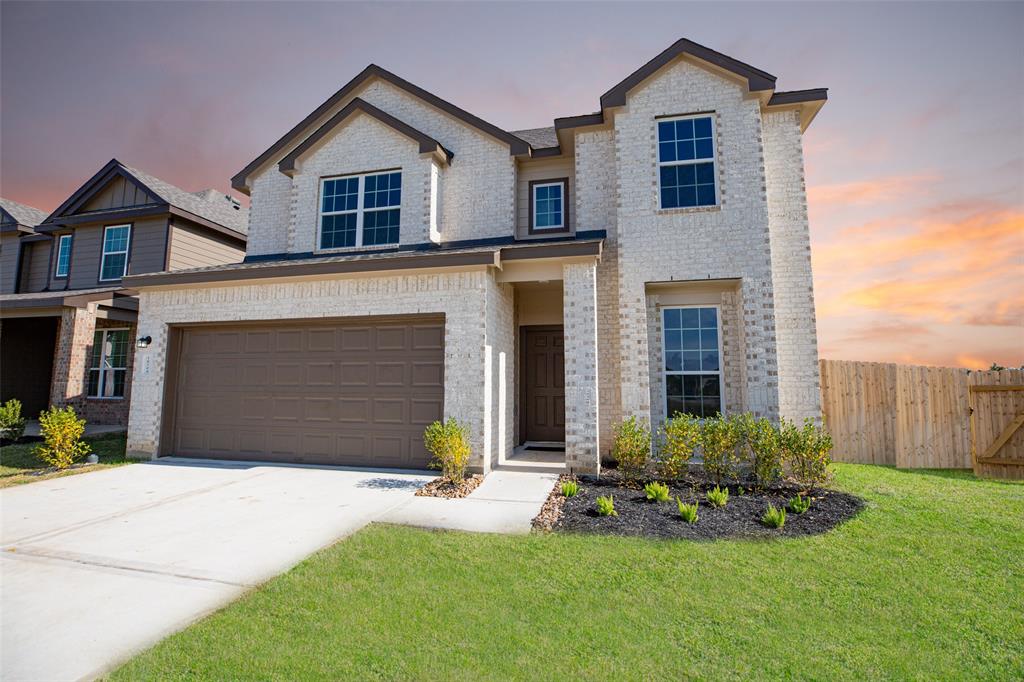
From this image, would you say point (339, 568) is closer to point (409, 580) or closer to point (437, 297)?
point (409, 580)

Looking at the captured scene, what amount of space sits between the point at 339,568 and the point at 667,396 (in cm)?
703

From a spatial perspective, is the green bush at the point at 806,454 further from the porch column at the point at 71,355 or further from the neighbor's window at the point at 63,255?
the neighbor's window at the point at 63,255

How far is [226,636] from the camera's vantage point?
321 cm

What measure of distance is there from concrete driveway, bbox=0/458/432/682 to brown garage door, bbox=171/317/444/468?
0.73 m

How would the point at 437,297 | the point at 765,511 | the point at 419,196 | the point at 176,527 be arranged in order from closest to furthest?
the point at 176,527
the point at 765,511
the point at 437,297
the point at 419,196

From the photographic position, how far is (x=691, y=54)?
974 cm

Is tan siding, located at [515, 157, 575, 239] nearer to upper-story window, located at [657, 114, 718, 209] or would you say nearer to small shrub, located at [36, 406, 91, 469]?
upper-story window, located at [657, 114, 718, 209]

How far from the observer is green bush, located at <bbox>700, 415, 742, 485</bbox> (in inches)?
301

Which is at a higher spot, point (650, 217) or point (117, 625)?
point (650, 217)

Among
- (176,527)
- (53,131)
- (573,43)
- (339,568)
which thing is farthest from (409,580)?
(53,131)

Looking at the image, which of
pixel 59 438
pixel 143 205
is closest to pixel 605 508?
pixel 59 438

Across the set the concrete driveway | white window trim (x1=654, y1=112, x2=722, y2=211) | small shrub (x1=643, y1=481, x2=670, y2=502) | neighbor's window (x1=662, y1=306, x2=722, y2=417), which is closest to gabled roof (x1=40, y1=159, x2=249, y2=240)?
the concrete driveway

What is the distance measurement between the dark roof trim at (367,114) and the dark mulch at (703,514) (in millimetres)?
8336

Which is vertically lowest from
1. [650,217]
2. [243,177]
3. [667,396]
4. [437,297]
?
[667,396]
